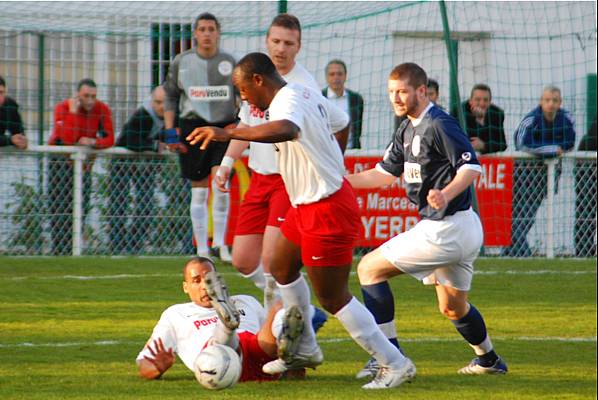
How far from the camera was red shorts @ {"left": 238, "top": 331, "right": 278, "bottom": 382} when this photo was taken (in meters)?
6.51

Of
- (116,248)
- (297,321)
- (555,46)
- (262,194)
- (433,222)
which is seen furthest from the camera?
(555,46)

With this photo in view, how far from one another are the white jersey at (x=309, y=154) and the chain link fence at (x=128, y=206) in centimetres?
747

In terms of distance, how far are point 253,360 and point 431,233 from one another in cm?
115

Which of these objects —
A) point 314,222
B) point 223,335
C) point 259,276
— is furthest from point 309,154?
point 259,276

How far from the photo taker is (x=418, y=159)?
21.9 ft

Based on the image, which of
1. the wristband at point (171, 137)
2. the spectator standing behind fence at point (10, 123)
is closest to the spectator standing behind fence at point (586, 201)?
the wristband at point (171, 137)

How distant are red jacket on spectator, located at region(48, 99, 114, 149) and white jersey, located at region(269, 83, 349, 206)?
779 centimetres

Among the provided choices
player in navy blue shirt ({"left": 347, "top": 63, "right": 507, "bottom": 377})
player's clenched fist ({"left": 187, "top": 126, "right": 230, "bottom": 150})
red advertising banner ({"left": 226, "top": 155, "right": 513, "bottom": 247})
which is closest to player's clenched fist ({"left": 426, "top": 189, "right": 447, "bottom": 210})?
player in navy blue shirt ({"left": 347, "top": 63, "right": 507, "bottom": 377})

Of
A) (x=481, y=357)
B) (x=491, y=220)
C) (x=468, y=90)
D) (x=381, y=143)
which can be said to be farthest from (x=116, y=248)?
(x=481, y=357)

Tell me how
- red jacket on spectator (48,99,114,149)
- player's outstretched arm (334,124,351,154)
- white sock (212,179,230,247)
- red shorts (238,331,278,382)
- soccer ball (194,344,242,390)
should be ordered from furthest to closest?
red jacket on spectator (48,99,114,149) < white sock (212,179,230,247) < player's outstretched arm (334,124,351,154) < red shorts (238,331,278,382) < soccer ball (194,344,242,390)

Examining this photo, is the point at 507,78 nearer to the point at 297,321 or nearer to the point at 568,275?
the point at 568,275

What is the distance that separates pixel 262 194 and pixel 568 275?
521 centimetres

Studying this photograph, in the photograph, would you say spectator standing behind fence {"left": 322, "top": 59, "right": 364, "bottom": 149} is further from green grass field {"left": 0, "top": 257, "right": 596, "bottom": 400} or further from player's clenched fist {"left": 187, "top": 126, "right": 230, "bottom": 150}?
player's clenched fist {"left": 187, "top": 126, "right": 230, "bottom": 150}

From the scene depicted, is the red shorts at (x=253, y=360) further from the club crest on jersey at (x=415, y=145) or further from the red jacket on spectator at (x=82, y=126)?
the red jacket on spectator at (x=82, y=126)
